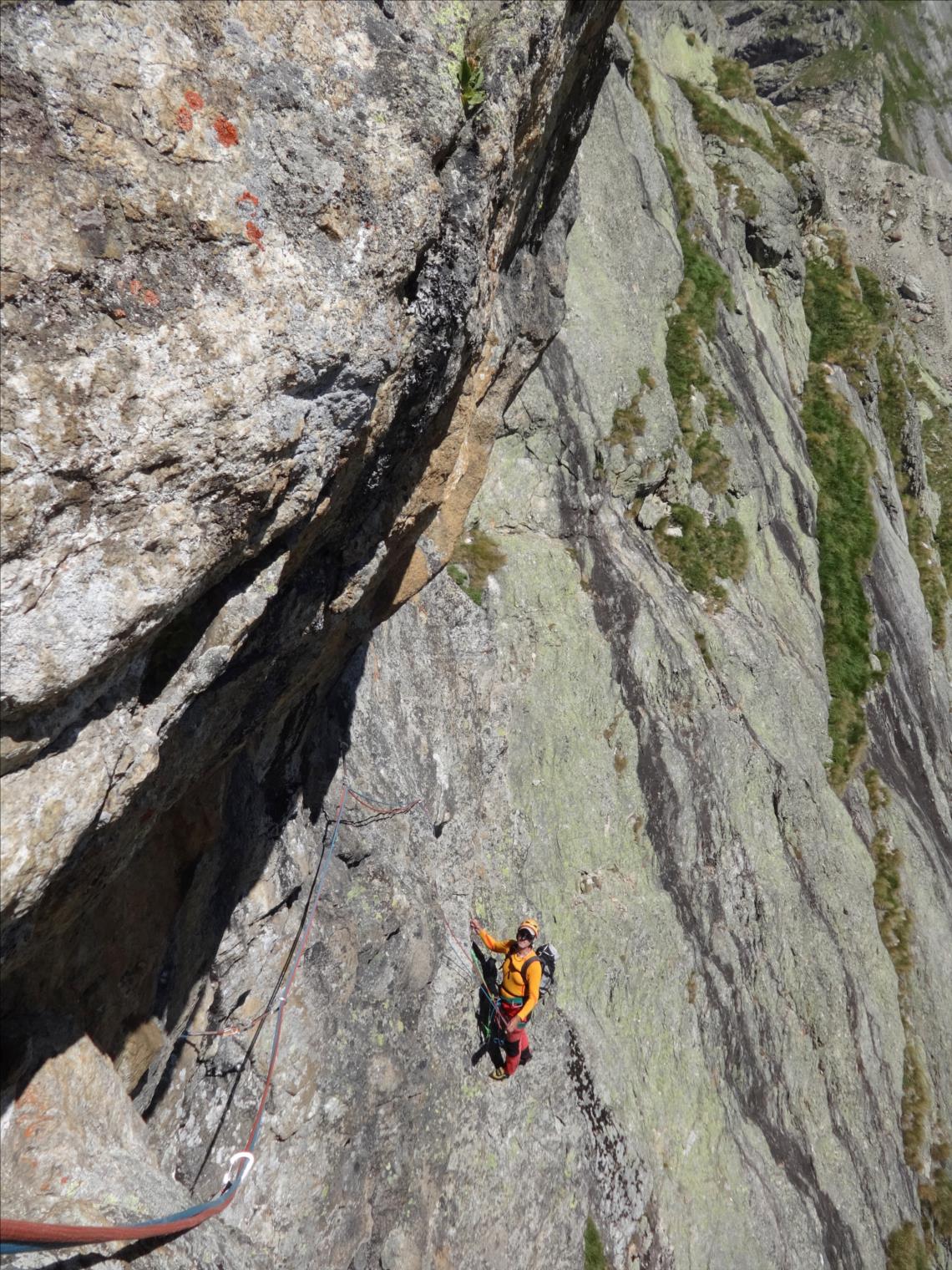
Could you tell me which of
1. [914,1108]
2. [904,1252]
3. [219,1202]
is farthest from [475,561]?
[904,1252]

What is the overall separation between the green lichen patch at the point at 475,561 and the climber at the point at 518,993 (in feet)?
18.4

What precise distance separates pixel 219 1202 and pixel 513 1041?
4877 mm

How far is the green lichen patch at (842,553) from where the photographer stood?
22.3 meters

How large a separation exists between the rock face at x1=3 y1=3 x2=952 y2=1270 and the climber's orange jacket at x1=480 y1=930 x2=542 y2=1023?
2.13ft

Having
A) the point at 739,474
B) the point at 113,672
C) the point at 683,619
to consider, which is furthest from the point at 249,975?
the point at 739,474

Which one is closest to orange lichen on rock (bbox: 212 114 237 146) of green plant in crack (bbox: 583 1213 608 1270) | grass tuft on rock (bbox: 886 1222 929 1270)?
green plant in crack (bbox: 583 1213 608 1270)

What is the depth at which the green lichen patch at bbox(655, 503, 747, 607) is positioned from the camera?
1948 cm

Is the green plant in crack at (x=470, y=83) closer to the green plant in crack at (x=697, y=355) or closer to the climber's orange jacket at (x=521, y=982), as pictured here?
the climber's orange jacket at (x=521, y=982)

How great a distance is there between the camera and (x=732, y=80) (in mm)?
32750

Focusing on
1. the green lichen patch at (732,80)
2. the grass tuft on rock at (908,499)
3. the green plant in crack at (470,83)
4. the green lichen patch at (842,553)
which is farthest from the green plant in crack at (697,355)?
the green plant in crack at (470,83)

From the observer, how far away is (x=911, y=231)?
57156 mm

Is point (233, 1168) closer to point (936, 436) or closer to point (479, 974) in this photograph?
point (479, 974)

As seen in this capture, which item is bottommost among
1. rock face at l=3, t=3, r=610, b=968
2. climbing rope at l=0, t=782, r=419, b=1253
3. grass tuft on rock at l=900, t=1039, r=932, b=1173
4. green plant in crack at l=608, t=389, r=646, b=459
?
grass tuft on rock at l=900, t=1039, r=932, b=1173

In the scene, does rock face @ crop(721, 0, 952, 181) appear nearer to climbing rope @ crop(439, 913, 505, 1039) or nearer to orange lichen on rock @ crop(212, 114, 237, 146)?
climbing rope @ crop(439, 913, 505, 1039)
